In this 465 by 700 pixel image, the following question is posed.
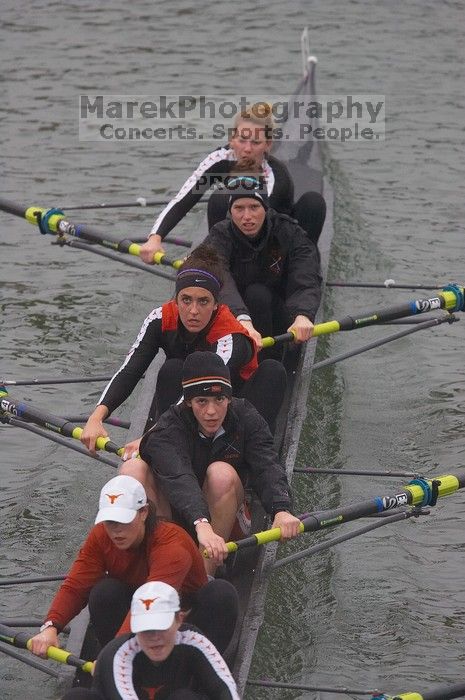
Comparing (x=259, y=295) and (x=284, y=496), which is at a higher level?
(x=259, y=295)

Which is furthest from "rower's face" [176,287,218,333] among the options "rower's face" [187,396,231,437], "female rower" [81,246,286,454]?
"rower's face" [187,396,231,437]

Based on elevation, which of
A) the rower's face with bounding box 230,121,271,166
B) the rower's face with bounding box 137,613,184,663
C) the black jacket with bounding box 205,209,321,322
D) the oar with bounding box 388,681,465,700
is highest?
the rower's face with bounding box 230,121,271,166

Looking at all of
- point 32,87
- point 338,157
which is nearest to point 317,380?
point 338,157

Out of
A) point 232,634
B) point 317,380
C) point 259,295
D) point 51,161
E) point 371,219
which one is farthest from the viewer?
point 51,161

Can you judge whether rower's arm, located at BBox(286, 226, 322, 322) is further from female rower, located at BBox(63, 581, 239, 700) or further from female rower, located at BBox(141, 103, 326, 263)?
female rower, located at BBox(63, 581, 239, 700)

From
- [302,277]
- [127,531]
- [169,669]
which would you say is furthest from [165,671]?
[302,277]

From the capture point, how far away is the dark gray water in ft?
23.2

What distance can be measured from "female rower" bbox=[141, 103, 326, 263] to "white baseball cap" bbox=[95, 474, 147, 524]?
11.5 ft

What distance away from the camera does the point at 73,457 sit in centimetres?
874

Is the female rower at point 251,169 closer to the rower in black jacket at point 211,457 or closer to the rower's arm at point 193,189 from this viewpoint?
the rower's arm at point 193,189

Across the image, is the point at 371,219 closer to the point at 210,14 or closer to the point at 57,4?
the point at 210,14

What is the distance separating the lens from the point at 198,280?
651cm

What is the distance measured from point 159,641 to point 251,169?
4165 millimetres

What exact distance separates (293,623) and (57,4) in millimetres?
13293
